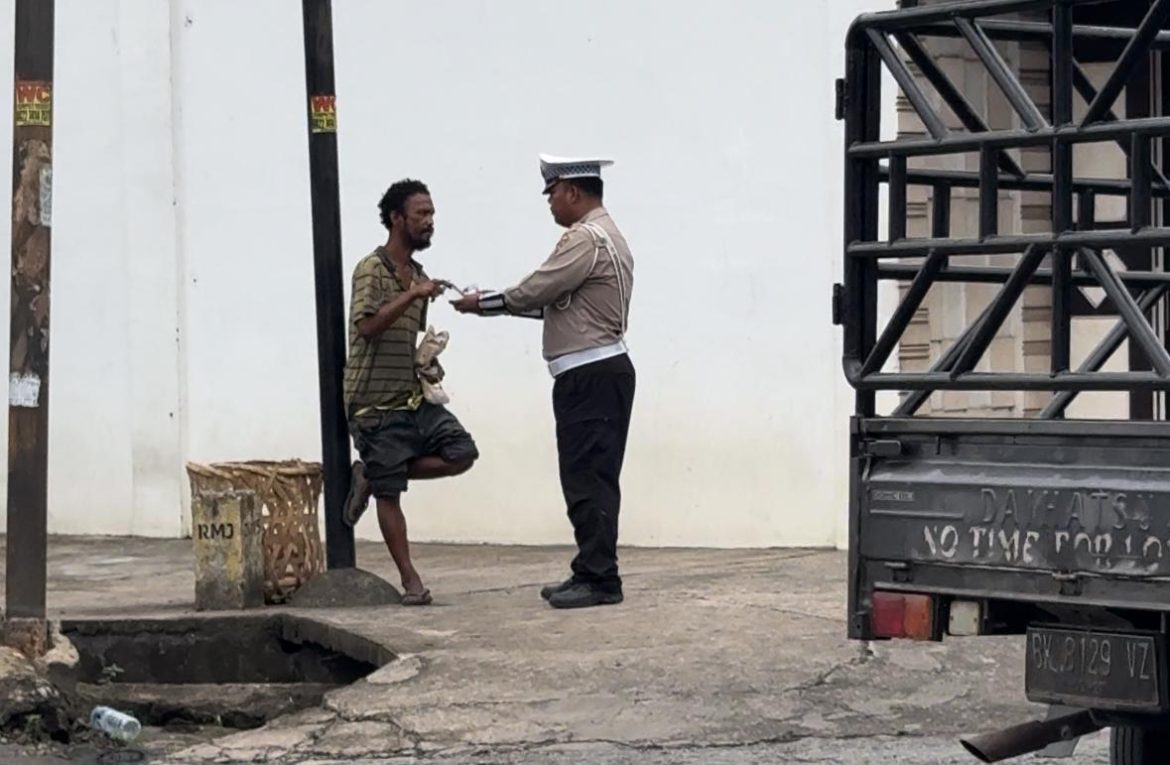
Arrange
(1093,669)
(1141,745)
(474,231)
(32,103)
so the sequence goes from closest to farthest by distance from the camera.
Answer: (1093,669)
(1141,745)
(32,103)
(474,231)

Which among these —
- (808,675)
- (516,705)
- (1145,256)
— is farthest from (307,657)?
(1145,256)

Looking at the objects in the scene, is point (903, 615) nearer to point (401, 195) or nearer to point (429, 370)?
point (429, 370)

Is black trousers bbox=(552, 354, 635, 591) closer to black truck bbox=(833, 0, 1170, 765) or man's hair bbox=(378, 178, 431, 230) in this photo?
man's hair bbox=(378, 178, 431, 230)

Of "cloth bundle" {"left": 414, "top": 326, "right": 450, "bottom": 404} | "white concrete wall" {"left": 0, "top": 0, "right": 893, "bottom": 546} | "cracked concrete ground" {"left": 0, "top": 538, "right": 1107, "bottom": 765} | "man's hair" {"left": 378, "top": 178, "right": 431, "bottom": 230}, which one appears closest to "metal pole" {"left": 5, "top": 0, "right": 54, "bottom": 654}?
"cracked concrete ground" {"left": 0, "top": 538, "right": 1107, "bottom": 765}

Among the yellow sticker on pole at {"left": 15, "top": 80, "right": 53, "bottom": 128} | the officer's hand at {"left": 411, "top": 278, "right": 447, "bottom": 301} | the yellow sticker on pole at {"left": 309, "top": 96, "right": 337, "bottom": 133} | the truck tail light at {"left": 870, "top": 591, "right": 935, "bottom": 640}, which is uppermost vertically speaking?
the yellow sticker on pole at {"left": 309, "top": 96, "right": 337, "bottom": 133}

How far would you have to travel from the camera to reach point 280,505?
8.46m

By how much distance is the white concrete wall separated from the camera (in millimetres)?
A: 9875

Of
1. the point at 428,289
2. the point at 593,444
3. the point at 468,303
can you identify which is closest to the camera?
the point at 468,303

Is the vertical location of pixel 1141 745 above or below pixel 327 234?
below

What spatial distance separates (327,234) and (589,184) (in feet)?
3.58

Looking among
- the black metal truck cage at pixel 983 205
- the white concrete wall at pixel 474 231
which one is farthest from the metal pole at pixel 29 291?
the white concrete wall at pixel 474 231

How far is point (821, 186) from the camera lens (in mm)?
9758

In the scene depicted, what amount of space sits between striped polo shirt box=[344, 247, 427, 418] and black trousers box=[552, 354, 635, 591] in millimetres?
617

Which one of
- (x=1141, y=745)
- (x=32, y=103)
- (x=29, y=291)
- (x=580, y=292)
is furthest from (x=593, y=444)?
(x=1141, y=745)
